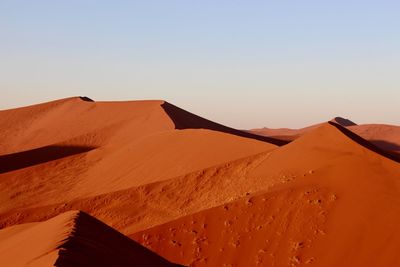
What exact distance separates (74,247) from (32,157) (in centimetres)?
2199

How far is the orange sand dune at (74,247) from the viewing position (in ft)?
24.5

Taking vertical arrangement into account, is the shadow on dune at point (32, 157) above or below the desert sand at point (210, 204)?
below

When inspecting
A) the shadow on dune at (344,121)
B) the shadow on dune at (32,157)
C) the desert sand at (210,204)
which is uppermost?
the shadow on dune at (344,121)

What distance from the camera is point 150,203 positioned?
17703 mm

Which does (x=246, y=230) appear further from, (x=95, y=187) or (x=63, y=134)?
(x=63, y=134)

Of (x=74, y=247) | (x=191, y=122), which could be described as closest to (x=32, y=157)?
(x=191, y=122)

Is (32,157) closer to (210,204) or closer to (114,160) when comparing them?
(114,160)

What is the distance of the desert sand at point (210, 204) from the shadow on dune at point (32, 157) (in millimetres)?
1216

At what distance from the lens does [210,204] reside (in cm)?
1598

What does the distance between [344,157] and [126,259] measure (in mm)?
8128

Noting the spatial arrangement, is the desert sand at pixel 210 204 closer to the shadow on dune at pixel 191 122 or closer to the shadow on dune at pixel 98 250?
the shadow on dune at pixel 98 250

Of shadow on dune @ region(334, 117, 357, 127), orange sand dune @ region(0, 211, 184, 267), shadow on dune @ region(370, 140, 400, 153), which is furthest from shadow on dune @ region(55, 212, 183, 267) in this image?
shadow on dune @ region(334, 117, 357, 127)

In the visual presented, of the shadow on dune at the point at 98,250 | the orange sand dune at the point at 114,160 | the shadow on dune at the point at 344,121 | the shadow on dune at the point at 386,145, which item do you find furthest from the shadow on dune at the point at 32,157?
the shadow on dune at the point at 344,121

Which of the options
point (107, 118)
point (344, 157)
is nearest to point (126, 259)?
point (344, 157)
